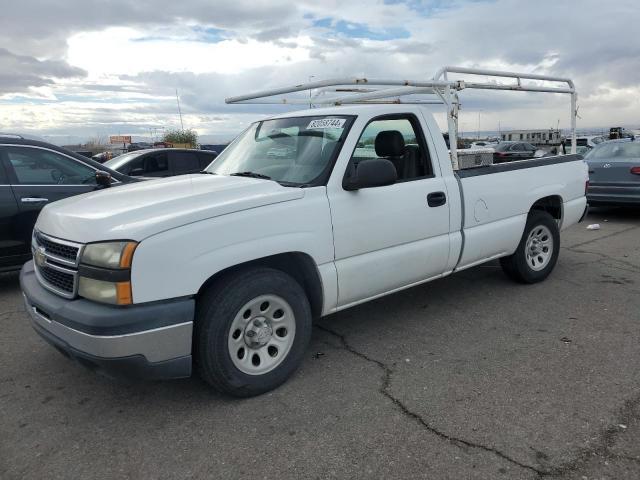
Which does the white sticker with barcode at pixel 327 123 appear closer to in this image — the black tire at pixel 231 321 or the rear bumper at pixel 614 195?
the black tire at pixel 231 321

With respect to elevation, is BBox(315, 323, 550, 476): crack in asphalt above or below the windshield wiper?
below

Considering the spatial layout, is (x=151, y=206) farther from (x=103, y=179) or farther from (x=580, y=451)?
(x=103, y=179)

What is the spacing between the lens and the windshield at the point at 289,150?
375 cm

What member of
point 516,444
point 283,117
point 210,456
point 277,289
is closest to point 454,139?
point 283,117

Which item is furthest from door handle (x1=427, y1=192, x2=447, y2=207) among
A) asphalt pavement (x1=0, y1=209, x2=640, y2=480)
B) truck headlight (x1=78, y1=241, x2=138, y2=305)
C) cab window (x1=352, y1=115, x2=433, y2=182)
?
truck headlight (x1=78, y1=241, x2=138, y2=305)

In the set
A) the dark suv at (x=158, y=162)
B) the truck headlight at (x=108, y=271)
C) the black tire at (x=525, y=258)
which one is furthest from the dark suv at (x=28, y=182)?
the black tire at (x=525, y=258)

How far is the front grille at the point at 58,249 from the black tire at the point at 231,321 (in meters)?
0.77

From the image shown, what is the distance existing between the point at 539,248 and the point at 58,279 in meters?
4.67

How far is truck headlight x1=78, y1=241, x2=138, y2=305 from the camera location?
8.94 feet

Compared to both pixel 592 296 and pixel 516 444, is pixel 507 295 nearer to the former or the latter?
pixel 592 296

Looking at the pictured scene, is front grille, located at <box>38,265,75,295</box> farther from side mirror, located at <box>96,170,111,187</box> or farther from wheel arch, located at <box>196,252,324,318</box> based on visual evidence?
side mirror, located at <box>96,170,111,187</box>

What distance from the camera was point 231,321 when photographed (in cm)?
307

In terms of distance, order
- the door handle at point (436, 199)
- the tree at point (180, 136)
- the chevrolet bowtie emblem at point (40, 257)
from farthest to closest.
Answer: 1. the tree at point (180, 136)
2. the door handle at point (436, 199)
3. the chevrolet bowtie emblem at point (40, 257)

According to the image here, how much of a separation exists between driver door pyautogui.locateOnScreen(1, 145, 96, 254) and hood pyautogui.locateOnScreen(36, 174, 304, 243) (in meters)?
2.49
